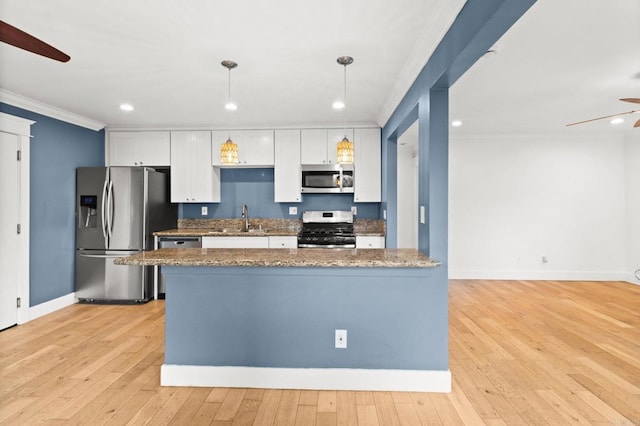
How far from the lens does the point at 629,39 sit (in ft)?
7.67

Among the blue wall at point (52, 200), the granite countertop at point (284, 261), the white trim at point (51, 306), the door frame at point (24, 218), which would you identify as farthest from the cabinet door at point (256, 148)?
the white trim at point (51, 306)

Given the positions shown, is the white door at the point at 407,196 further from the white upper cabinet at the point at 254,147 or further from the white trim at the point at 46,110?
the white trim at the point at 46,110

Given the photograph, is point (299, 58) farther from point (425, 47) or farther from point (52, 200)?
point (52, 200)

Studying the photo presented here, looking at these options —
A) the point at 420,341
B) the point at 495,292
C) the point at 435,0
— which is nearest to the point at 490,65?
the point at 435,0

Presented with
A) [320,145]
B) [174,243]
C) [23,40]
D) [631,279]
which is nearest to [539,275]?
[631,279]

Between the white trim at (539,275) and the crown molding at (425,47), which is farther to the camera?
the white trim at (539,275)

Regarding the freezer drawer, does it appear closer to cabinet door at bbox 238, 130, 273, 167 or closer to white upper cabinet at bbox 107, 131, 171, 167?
white upper cabinet at bbox 107, 131, 171, 167

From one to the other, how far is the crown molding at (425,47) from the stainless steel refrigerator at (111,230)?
321 centimetres

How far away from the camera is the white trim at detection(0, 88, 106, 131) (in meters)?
3.41

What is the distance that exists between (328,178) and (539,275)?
379 centimetres

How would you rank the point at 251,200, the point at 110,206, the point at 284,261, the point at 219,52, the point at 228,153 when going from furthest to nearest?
the point at 251,200
the point at 110,206
the point at 228,153
the point at 219,52
the point at 284,261

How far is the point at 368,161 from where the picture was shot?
15.1ft

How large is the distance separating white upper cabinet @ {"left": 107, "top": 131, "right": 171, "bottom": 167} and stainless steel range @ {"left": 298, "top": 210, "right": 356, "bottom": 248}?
2.15 m

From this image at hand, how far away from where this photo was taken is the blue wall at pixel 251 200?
5035mm
